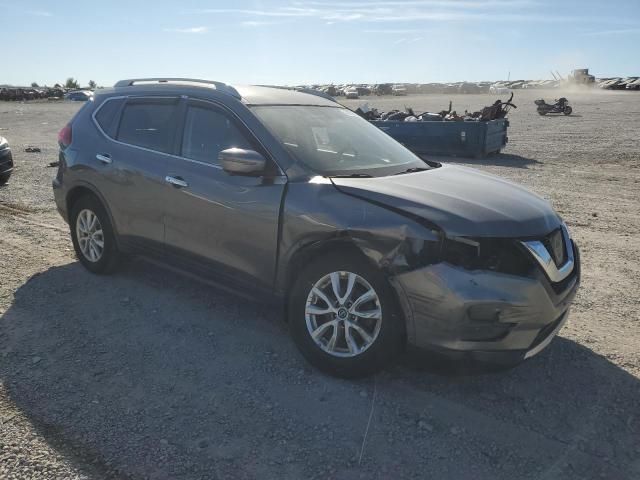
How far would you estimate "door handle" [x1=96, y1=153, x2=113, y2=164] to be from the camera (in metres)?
5.03

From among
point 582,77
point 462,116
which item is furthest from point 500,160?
point 582,77

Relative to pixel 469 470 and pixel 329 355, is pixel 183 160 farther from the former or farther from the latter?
pixel 469 470

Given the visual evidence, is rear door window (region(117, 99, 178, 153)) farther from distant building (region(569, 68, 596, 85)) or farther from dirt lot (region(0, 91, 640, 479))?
distant building (region(569, 68, 596, 85))

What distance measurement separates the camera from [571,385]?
3.62 m

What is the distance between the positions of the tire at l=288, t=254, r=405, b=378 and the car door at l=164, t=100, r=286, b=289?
1.24ft

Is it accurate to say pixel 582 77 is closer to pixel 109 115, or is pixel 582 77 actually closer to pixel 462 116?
pixel 462 116

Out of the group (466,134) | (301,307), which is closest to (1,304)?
(301,307)

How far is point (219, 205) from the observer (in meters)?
4.09

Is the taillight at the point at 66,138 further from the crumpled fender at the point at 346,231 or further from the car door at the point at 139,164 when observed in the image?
the crumpled fender at the point at 346,231

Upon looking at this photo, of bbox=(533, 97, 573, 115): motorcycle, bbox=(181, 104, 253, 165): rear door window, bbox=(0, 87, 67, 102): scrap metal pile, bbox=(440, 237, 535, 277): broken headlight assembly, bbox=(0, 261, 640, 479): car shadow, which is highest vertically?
bbox=(0, 87, 67, 102): scrap metal pile

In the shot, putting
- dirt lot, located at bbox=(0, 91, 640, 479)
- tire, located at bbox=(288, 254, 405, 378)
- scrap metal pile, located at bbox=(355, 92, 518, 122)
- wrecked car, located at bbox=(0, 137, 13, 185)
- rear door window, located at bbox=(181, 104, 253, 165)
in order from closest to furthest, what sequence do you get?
dirt lot, located at bbox=(0, 91, 640, 479) < tire, located at bbox=(288, 254, 405, 378) < rear door window, located at bbox=(181, 104, 253, 165) < wrecked car, located at bbox=(0, 137, 13, 185) < scrap metal pile, located at bbox=(355, 92, 518, 122)

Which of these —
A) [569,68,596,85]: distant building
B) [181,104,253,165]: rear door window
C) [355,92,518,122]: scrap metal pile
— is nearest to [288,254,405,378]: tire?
[181,104,253,165]: rear door window

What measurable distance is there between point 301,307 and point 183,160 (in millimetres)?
1597

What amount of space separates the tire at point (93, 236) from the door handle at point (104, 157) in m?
0.40
